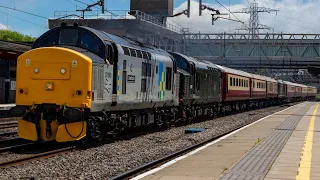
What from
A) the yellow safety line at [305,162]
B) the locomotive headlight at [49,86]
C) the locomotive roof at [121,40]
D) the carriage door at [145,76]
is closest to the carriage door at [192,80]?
the locomotive roof at [121,40]

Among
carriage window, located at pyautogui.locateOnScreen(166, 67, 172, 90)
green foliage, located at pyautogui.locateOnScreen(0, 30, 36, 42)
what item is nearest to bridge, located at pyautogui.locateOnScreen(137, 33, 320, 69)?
green foliage, located at pyautogui.locateOnScreen(0, 30, 36, 42)

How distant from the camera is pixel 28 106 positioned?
41.6 ft

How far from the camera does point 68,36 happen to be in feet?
45.0

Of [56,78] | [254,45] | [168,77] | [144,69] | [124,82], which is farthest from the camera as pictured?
[254,45]

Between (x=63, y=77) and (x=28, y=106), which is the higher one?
(x=63, y=77)

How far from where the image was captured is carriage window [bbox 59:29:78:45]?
13.6 meters

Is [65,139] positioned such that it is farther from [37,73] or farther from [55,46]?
[55,46]

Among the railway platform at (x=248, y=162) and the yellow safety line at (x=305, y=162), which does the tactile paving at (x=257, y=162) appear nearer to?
the railway platform at (x=248, y=162)

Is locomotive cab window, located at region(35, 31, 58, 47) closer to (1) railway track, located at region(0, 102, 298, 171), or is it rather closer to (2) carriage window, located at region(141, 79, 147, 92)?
(1) railway track, located at region(0, 102, 298, 171)

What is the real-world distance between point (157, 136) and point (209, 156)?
19.2ft

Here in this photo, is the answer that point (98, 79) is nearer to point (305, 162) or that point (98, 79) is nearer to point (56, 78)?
point (56, 78)

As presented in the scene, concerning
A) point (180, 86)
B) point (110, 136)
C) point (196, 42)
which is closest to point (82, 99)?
point (110, 136)

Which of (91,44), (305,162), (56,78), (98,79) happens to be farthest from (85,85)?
(305,162)

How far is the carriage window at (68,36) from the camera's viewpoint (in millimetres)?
13625
